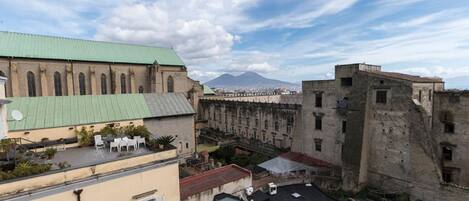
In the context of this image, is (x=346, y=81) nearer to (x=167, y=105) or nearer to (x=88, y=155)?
(x=167, y=105)

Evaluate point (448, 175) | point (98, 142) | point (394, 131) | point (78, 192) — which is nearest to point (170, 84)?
point (98, 142)

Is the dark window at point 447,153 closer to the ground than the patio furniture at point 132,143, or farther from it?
closer to the ground

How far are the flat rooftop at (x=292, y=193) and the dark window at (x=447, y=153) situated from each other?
1517 centimetres

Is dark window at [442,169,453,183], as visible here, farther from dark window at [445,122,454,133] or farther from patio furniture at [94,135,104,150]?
patio furniture at [94,135,104,150]

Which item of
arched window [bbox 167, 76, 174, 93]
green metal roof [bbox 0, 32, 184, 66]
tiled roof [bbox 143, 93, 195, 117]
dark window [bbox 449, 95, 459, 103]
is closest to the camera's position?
dark window [bbox 449, 95, 459, 103]

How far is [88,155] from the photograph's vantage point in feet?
46.8

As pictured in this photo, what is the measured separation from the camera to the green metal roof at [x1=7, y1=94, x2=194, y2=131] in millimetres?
23422

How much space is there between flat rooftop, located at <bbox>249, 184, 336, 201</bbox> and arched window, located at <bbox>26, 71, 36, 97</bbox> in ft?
113

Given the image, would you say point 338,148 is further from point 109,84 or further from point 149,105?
point 109,84

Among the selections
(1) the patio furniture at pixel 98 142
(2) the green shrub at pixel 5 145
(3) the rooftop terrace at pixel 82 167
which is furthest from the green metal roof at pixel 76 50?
(2) the green shrub at pixel 5 145

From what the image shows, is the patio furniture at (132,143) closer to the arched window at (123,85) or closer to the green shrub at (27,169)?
the green shrub at (27,169)

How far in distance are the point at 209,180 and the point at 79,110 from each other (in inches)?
619

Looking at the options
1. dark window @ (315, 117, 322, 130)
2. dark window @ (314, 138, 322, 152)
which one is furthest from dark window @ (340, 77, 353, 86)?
dark window @ (314, 138, 322, 152)

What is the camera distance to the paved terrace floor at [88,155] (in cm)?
1285
